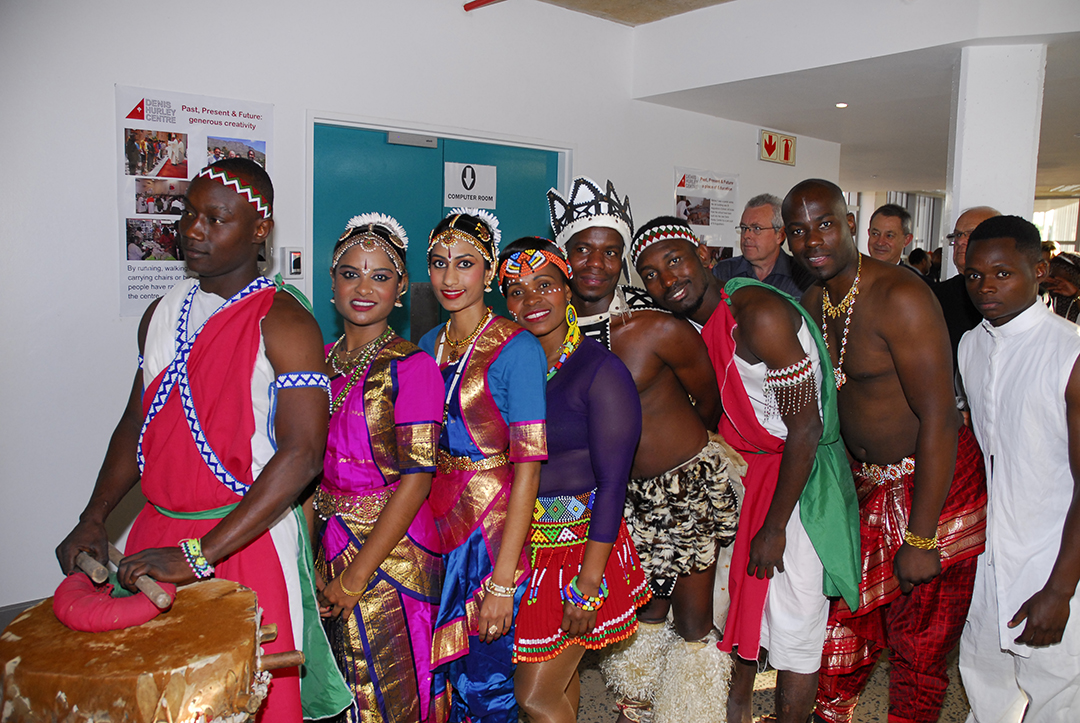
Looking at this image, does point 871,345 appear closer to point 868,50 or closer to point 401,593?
point 401,593

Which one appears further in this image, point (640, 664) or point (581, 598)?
point (640, 664)

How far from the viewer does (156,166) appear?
3.74 m

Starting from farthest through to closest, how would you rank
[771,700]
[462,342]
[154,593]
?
[771,700]
[462,342]
[154,593]

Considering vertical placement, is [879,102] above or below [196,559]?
above

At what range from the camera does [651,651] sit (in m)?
2.82

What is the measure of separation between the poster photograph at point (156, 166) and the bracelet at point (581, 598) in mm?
Answer: 2792

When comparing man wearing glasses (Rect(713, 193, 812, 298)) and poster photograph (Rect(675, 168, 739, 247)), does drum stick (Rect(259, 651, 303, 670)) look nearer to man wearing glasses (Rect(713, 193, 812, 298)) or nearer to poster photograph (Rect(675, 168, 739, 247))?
man wearing glasses (Rect(713, 193, 812, 298))

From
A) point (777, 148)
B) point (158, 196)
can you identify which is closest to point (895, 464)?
point (158, 196)

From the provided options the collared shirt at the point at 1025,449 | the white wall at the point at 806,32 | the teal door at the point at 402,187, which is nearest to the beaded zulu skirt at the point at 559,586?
the collared shirt at the point at 1025,449

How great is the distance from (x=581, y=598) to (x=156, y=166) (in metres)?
3.10

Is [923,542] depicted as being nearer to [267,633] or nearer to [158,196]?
[267,633]

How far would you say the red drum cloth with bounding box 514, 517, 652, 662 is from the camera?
7.13 feet

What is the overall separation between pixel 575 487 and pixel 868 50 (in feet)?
12.9

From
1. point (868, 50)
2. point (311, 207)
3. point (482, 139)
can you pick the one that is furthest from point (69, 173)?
point (868, 50)
